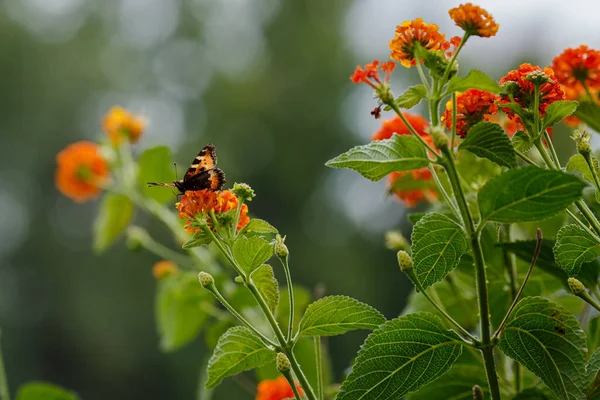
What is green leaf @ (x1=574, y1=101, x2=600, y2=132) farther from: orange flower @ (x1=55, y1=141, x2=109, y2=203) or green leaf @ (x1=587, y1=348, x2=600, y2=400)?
orange flower @ (x1=55, y1=141, x2=109, y2=203)

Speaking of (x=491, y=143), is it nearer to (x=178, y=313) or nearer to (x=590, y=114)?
(x=590, y=114)

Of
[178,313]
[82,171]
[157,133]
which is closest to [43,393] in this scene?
[178,313]

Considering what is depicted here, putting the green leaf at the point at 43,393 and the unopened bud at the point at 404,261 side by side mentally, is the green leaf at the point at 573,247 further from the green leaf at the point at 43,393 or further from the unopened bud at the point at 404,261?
the green leaf at the point at 43,393

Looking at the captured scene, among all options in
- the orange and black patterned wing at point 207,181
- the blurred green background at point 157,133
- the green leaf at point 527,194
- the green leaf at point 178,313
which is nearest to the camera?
the green leaf at point 527,194

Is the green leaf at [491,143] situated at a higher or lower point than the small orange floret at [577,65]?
lower

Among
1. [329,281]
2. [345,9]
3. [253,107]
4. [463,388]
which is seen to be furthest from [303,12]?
[463,388]

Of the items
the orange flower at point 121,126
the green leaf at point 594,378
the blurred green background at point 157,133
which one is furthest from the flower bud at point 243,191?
the blurred green background at point 157,133

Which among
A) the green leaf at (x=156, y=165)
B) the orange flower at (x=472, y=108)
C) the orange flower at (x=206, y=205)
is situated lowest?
the orange flower at (x=206, y=205)
